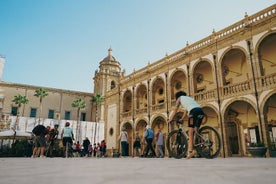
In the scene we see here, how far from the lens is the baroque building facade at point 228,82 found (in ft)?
51.1

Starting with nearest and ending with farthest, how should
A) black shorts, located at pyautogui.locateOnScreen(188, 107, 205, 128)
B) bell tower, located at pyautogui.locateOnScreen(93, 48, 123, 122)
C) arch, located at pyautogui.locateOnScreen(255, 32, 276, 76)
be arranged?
1. black shorts, located at pyautogui.locateOnScreen(188, 107, 205, 128)
2. arch, located at pyautogui.locateOnScreen(255, 32, 276, 76)
3. bell tower, located at pyautogui.locateOnScreen(93, 48, 123, 122)

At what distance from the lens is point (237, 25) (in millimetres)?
17641

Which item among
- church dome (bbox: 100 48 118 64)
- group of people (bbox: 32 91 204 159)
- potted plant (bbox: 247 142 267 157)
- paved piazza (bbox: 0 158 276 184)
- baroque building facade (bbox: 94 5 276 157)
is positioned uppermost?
church dome (bbox: 100 48 118 64)

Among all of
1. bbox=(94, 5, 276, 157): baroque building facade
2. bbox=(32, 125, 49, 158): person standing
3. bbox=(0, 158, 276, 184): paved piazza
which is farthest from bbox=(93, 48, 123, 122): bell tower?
bbox=(0, 158, 276, 184): paved piazza

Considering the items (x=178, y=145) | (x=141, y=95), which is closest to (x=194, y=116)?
(x=178, y=145)

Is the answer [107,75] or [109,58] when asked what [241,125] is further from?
[109,58]

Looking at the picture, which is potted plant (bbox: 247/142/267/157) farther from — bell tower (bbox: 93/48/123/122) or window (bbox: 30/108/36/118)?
window (bbox: 30/108/36/118)

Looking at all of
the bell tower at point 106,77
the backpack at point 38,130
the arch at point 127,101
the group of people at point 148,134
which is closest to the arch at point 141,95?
the arch at point 127,101

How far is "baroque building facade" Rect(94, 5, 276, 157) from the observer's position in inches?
614

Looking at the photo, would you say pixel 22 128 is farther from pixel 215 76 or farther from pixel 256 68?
pixel 256 68

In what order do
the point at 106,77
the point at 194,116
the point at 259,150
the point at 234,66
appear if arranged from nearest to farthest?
the point at 194,116
the point at 259,150
the point at 234,66
the point at 106,77

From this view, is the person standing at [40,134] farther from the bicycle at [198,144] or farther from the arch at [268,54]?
the arch at [268,54]

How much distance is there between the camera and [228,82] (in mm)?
19703

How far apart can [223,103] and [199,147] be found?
12297 mm
